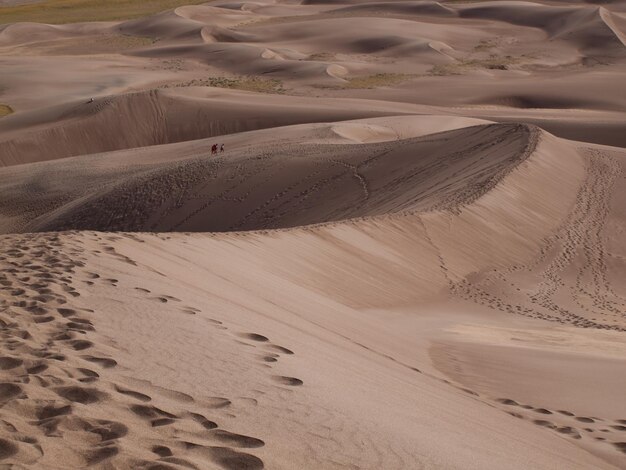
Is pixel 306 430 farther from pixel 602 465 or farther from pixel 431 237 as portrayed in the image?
pixel 431 237

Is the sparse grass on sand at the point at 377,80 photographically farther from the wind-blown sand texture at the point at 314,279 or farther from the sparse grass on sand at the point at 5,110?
the sparse grass on sand at the point at 5,110

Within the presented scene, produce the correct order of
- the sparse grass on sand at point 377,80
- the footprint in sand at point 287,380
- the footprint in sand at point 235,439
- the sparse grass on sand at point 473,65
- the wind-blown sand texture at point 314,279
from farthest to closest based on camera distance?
the sparse grass on sand at point 473,65 → the sparse grass on sand at point 377,80 → the footprint in sand at point 287,380 → the wind-blown sand texture at point 314,279 → the footprint in sand at point 235,439

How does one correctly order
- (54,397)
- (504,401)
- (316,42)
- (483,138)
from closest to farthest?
(54,397) < (504,401) < (483,138) < (316,42)

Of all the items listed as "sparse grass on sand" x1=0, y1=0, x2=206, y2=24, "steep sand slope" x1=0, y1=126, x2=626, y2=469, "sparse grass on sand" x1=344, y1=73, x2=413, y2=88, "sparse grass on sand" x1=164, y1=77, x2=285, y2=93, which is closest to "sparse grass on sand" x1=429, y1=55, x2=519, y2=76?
"sparse grass on sand" x1=344, y1=73, x2=413, y2=88

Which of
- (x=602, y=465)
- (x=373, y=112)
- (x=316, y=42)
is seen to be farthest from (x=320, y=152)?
(x=316, y=42)

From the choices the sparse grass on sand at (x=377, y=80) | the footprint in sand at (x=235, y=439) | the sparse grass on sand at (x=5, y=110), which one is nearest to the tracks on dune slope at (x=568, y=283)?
the footprint in sand at (x=235, y=439)
